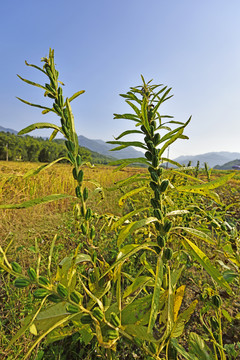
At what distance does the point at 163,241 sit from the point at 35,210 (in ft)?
10.8

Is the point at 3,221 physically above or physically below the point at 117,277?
below

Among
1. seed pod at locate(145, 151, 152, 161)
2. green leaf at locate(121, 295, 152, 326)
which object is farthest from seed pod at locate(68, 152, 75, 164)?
green leaf at locate(121, 295, 152, 326)

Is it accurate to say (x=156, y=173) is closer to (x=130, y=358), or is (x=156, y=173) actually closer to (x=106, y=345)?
(x=106, y=345)

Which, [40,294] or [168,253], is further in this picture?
[168,253]

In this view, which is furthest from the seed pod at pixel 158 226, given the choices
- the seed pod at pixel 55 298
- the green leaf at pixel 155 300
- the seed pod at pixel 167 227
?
the seed pod at pixel 55 298

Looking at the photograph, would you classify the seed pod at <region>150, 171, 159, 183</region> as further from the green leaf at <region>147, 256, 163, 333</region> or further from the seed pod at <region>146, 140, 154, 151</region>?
the green leaf at <region>147, 256, 163, 333</region>

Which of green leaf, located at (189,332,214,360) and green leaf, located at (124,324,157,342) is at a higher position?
green leaf, located at (124,324,157,342)

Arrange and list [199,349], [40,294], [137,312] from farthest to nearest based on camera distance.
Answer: [199,349] → [137,312] → [40,294]

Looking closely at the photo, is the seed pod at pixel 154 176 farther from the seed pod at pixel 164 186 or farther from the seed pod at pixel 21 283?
the seed pod at pixel 21 283

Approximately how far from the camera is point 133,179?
0.67m

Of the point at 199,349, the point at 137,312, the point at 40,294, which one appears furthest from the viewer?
the point at 199,349

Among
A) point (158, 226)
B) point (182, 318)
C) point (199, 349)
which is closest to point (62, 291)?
point (158, 226)

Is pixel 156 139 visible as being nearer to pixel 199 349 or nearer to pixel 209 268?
pixel 209 268

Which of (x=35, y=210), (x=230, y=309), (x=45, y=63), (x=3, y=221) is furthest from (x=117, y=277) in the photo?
(x=35, y=210)
